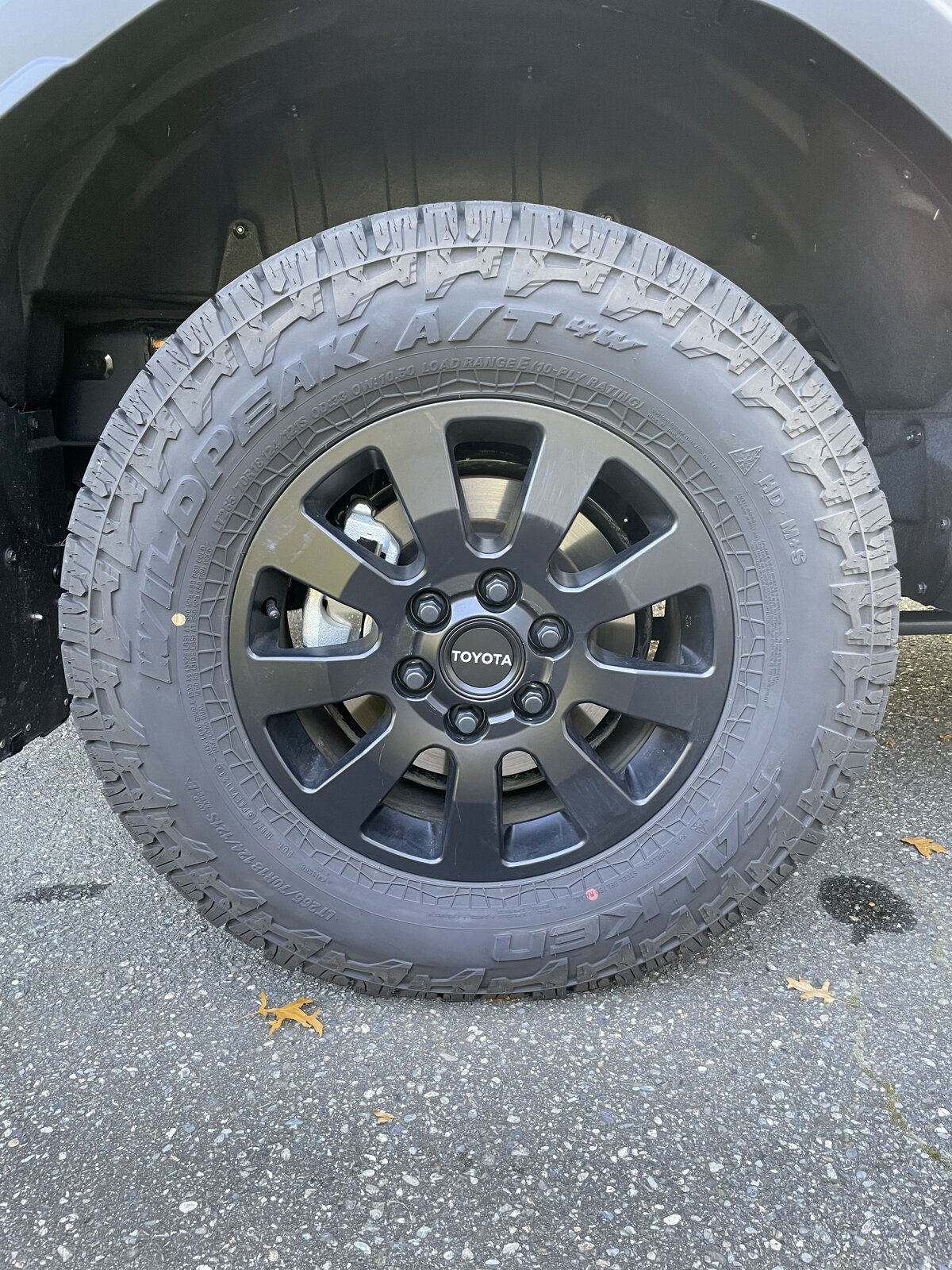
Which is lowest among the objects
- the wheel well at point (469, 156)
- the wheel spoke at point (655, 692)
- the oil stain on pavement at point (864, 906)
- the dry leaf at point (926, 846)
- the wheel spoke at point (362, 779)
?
the oil stain on pavement at point (864, 906)

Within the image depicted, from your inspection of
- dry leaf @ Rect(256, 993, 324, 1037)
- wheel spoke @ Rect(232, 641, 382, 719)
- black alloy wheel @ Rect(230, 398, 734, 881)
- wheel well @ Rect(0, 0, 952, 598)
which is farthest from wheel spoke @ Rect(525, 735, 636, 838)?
wheel well @ Rect(0, 0, 952, 598)

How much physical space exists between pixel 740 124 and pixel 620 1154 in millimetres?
1882

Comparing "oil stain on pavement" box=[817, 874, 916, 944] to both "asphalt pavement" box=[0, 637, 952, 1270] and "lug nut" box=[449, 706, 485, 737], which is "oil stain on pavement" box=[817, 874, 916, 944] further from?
"lug nut" box=[449, 706, 485, 737]

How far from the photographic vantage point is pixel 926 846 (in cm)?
215

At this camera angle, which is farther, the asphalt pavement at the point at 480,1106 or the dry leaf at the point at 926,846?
the dry leaf at the point at 926,846

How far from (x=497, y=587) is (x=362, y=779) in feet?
1.41

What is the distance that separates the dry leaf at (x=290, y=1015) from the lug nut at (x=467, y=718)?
621 mm

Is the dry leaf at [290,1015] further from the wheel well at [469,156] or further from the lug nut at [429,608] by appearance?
the wheel well at [469,156]

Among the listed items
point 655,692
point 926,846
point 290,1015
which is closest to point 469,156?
point 655,692

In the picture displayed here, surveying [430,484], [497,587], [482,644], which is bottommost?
[482,644]

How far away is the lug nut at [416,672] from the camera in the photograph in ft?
4.91

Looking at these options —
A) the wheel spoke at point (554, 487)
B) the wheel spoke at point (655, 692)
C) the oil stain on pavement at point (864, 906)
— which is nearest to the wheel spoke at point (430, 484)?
the wheel spoke at point (554, 487)

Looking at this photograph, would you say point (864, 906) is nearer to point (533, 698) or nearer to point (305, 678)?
point (533, 698)

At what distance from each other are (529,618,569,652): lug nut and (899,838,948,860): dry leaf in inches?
50.6
